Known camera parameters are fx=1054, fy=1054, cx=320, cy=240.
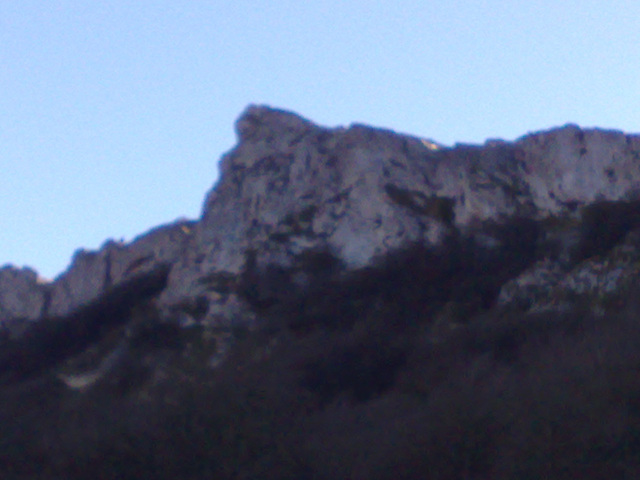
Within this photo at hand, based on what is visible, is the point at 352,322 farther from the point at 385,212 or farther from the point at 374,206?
the point at 374,206

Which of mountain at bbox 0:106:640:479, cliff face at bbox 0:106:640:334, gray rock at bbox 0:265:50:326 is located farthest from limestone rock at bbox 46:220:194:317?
cliff face at bbox 0:106:640:334

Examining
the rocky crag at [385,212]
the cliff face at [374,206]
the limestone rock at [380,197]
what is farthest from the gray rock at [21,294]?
the limestone rock at [380,197]

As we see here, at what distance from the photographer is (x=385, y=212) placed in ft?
109

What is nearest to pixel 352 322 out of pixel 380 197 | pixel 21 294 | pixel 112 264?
pixel 380 197

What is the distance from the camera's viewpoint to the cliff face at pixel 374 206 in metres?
32.3

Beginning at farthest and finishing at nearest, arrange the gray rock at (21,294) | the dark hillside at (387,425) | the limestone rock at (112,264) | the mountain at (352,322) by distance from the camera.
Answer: the gray rock at (21,294) → the limestone rock at (112,264) → the mountain at (352,322) → the dark hillside at (387,425)

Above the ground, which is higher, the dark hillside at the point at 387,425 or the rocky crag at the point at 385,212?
the rocky crag at the point at 385,212

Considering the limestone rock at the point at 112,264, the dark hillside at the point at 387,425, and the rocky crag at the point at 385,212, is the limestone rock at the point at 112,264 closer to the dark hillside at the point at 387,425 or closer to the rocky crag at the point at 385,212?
the rocky crag at the point at 385,212

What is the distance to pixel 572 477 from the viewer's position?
505 inches

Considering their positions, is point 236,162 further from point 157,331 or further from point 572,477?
point 572,477

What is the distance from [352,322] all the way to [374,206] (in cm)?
497

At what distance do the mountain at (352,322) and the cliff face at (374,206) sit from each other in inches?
3.0

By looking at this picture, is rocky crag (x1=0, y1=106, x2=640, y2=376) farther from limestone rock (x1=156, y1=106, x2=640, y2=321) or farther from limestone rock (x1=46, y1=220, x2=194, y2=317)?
limestone rock (x1=46, y1=220, x2=194, y2=317)

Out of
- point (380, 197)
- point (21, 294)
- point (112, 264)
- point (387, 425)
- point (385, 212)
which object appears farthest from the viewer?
point (21, 294)
